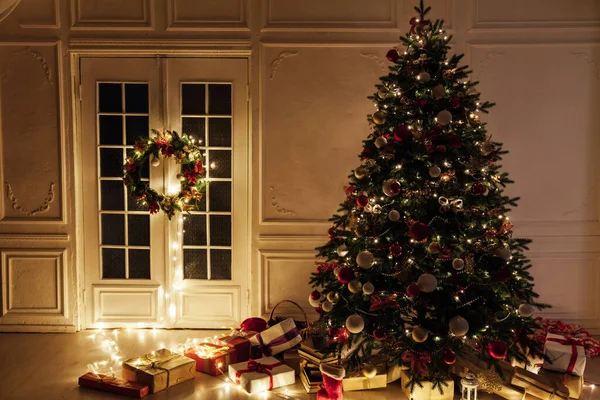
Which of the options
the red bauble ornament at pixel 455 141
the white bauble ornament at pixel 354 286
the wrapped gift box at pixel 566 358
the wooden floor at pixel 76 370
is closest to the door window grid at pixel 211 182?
the wooden floor at pixel 76 370

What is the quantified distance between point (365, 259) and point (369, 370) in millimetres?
832

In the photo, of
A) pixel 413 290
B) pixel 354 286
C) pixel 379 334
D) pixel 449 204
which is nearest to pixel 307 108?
pixel 449 204

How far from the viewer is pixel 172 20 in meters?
4.84

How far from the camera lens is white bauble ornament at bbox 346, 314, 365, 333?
351 centimetres

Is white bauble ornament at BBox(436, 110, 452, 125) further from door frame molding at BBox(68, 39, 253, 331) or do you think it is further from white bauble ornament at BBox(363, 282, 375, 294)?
door frame molding at BBox(68, 39, 253, 331)

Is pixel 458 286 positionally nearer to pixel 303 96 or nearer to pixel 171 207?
pixel 303 96

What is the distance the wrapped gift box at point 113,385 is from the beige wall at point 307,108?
1.33m

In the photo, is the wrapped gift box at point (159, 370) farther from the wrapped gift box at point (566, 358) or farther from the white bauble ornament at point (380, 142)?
the wrapped gift box at point (566, 358)

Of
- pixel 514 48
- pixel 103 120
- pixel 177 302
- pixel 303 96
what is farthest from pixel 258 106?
pixel 514 48

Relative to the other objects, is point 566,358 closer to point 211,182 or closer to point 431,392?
point 431,392

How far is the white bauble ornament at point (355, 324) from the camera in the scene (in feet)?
11.5

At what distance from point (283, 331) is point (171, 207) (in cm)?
140

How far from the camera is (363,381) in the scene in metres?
3.89

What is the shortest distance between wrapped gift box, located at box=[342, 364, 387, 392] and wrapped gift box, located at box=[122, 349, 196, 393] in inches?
43.3
